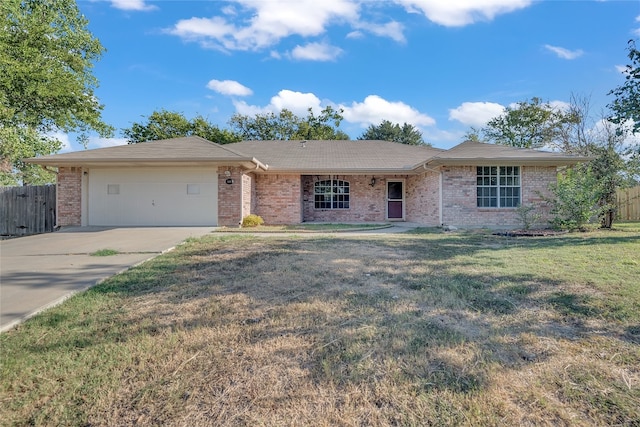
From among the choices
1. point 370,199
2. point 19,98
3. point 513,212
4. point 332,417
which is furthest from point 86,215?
point 513,212

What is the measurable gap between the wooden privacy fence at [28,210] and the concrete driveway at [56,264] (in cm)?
465

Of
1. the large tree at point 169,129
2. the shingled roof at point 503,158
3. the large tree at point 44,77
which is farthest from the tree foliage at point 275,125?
the shingled roof at point 503,158

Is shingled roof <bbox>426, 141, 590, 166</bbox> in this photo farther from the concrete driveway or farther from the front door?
the concrete driveway

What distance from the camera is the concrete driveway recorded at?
387 cm

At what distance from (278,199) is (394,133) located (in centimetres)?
2495

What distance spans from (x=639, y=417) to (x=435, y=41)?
13.8 metres

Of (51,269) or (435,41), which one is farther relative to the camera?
(435,41)

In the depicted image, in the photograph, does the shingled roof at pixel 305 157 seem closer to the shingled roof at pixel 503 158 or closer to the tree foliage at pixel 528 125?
the shingled roof at pixel 503 158

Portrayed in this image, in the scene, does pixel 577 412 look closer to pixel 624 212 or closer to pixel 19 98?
pixel 624 212

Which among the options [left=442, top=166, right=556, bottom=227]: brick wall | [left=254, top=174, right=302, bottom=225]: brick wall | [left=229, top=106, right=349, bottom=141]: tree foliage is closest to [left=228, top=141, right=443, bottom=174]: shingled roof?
[left=254, top=174, right=302, bottom=225]: brick wall

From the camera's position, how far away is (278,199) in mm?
15078

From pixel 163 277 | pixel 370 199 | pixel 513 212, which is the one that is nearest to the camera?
pixel 163 277

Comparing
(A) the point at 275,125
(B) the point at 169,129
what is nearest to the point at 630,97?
(A) the point at 275,125

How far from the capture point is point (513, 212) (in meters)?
12.6
